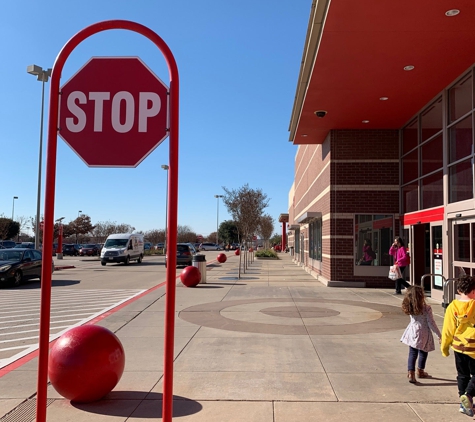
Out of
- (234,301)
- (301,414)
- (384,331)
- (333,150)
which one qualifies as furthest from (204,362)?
(333,150)

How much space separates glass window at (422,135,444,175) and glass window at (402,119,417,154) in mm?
1010

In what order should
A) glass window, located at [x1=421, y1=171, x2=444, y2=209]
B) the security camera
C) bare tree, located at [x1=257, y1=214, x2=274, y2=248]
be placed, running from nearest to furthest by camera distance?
1. glass window, located at [x1=421, y1=171, x2=444, y2=209]
2. the security camera
3. bare tree, located at [x1=257, y1=214, x2=274, y2=248]

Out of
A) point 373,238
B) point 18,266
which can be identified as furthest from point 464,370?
point 18,266

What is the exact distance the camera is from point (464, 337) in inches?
184

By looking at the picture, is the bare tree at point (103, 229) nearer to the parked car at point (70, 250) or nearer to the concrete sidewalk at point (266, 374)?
the parked car at point (70, 250)

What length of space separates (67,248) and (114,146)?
2196 inches

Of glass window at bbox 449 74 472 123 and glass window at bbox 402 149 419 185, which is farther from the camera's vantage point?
glass window at bbox 402 149 419 185

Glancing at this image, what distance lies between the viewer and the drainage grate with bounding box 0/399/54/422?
4688 mm

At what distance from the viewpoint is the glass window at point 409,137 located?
15875mm

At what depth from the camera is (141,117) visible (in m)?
3.30

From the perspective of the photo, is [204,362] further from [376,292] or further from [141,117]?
[376,292]

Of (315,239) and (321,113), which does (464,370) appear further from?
(315,239)

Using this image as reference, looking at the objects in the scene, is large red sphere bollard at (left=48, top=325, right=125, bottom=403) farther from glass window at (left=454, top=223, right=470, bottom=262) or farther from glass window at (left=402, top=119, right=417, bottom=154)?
glass window at (left=402, top=119, right=417, bottom=154)

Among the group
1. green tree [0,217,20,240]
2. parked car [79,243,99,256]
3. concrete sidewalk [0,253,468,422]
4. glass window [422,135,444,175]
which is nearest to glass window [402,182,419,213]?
glass window [422,135,444,175]
